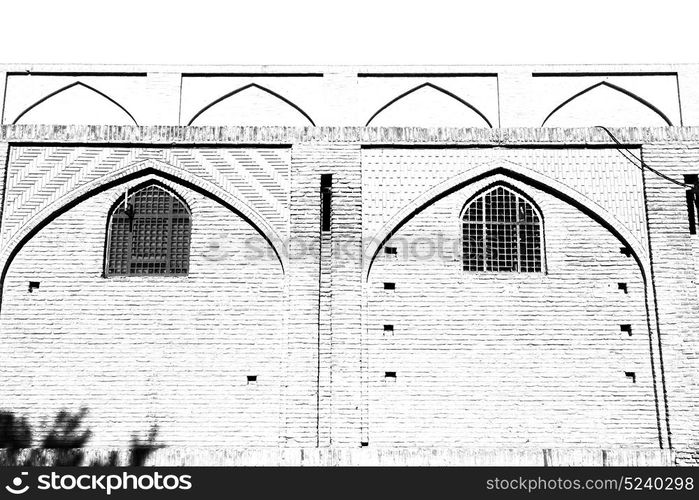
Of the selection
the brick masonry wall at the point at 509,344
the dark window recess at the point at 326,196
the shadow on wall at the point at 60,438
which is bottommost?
the shadow on wall at the point at 60,438

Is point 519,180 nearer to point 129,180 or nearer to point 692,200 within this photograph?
point 692,200

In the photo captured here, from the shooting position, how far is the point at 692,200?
9.89 metres

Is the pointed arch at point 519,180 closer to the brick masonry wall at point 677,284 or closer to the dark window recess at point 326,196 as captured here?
the brick masonry wall at point 677,284

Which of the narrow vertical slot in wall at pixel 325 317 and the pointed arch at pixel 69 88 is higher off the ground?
the pointed arch at pixel 69 88

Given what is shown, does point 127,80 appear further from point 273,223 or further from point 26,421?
point 26,421

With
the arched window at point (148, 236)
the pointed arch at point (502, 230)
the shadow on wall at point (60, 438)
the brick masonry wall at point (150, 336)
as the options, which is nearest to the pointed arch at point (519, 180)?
the pointed arch at point (502, 230)

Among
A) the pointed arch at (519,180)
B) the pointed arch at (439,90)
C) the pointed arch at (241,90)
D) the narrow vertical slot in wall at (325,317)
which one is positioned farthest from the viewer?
the pointed arch at (241,90)

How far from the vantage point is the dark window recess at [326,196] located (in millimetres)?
9828

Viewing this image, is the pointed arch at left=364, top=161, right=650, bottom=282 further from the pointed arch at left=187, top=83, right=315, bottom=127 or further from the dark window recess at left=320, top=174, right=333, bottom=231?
the pointed arch at left=187, top=83, right=315, bottom=127

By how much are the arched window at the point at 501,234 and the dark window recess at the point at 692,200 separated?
160cm

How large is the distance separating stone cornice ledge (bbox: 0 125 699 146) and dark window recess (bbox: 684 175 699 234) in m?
0.44

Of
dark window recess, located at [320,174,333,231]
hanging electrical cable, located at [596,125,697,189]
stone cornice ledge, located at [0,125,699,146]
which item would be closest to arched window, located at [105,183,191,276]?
Answer: stone cornice ledge, located at [0,125,699,146]

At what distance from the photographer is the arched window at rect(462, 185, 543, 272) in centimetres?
980

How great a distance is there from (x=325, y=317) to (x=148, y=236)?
83.1 inches
